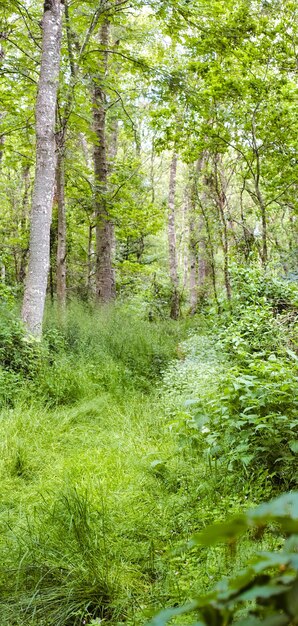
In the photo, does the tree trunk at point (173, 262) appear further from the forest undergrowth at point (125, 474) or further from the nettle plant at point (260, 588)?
the nettle plant at point (260, 588)

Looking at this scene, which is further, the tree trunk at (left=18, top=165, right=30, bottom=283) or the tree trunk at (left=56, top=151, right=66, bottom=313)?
the tree trunk at (left=18, top=165, right=30, bottom=283)

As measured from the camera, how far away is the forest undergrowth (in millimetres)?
2072

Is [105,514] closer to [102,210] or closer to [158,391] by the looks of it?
[158,391]

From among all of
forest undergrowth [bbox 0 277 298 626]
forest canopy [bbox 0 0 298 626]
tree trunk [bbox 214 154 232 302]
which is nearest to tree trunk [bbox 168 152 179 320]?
forest canopy [bbox 0 0 298 626]

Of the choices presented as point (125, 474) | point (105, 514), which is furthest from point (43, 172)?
point (105, 514)

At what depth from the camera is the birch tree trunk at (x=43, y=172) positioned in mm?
6223

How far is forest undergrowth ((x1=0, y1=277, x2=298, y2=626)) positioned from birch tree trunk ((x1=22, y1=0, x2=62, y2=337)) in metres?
0.66

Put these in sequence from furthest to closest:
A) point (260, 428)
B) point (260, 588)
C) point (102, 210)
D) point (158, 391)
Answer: point (102, 210) → point (158, 391) → point (260, 428) → point (260, 588)

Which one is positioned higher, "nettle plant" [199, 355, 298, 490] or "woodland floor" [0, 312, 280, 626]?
"nettle plant" [199, 355, 298, 490]

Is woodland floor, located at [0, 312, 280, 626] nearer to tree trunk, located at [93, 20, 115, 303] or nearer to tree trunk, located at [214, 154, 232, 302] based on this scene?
tree trunk, located at [214, 154, 232, 302]

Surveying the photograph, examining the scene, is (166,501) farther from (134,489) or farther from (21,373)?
(21,373)

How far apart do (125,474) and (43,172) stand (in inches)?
188

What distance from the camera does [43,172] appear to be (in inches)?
248

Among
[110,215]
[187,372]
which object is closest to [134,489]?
[187,372]
